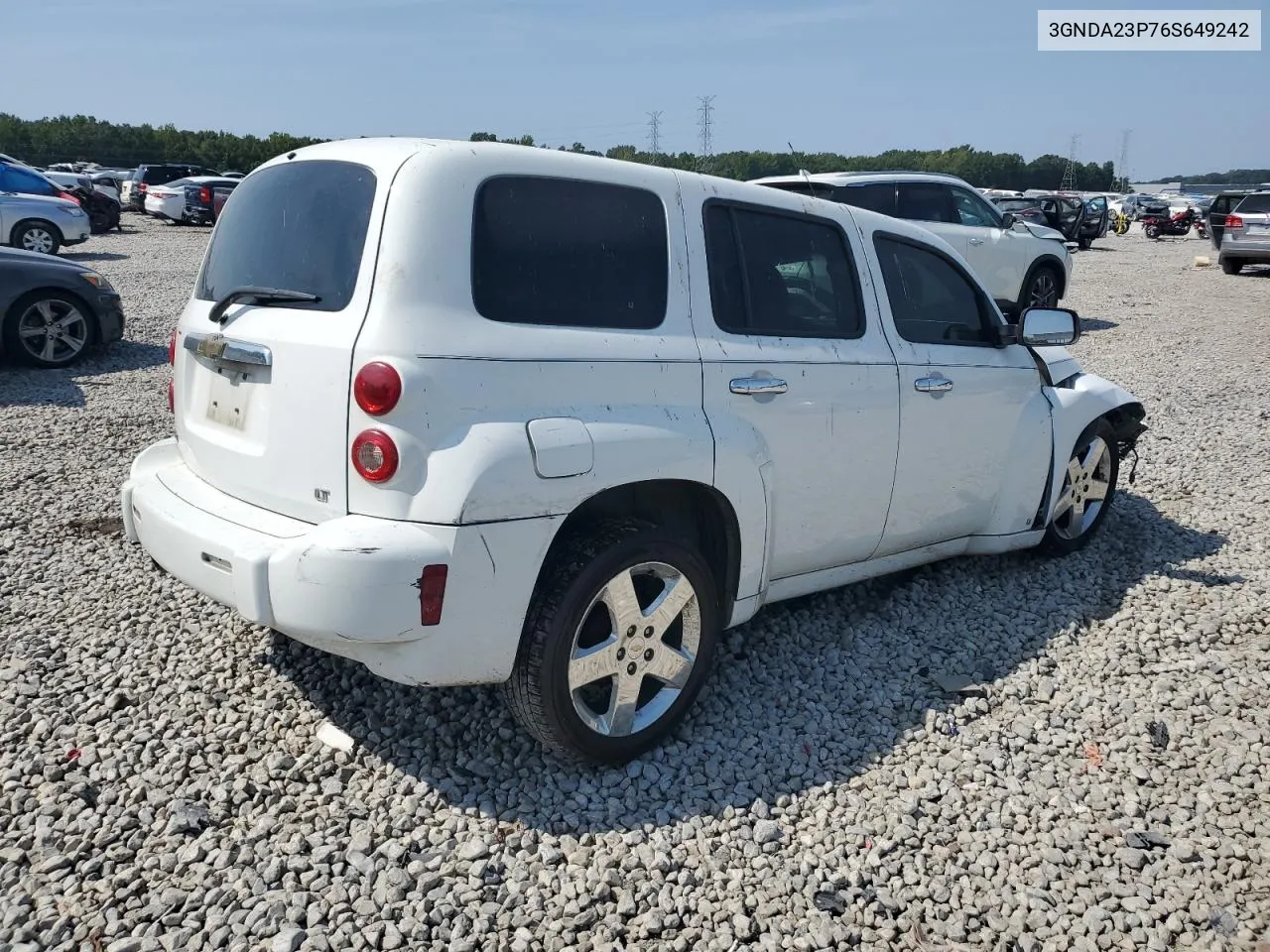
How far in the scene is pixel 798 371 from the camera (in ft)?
11.4

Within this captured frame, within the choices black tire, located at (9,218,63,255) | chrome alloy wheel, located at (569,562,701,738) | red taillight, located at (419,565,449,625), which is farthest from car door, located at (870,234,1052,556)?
black tire, located at (9,218,63,255)

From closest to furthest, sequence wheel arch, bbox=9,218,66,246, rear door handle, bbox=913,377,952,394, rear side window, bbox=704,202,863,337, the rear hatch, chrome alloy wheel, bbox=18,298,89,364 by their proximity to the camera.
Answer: the rear hatch → rear side window, bbox=704,202,863,337 → rear door handle, bbox=913,377,952,394 → chrome alloy wheel, bbox=18,298,89,364 → wheel arch, bbox=9,218,66,246

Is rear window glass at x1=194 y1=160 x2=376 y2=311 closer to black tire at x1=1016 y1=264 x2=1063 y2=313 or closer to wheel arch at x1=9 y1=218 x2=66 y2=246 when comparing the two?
black tire at x1=1016 y1=264 x2=1063 y2=313

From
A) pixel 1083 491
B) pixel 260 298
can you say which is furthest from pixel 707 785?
pixel 1083 491

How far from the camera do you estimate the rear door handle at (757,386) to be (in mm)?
3283

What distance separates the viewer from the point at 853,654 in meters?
4.05

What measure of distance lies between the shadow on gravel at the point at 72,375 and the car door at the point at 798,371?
6278 millimetres

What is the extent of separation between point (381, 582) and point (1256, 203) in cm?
2319

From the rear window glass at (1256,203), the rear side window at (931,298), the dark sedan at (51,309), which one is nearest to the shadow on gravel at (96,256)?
the dark sedan at (51,309)

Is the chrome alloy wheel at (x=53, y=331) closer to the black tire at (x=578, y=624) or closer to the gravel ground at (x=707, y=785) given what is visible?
the gravel ground at (x=707, y=785)

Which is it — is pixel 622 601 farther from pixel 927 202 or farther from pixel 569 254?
pixel 927 202

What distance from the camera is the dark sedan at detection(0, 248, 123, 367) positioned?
8.47 metres

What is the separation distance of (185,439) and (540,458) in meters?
1.44

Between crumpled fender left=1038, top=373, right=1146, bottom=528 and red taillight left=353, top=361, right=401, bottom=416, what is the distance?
3.34m
